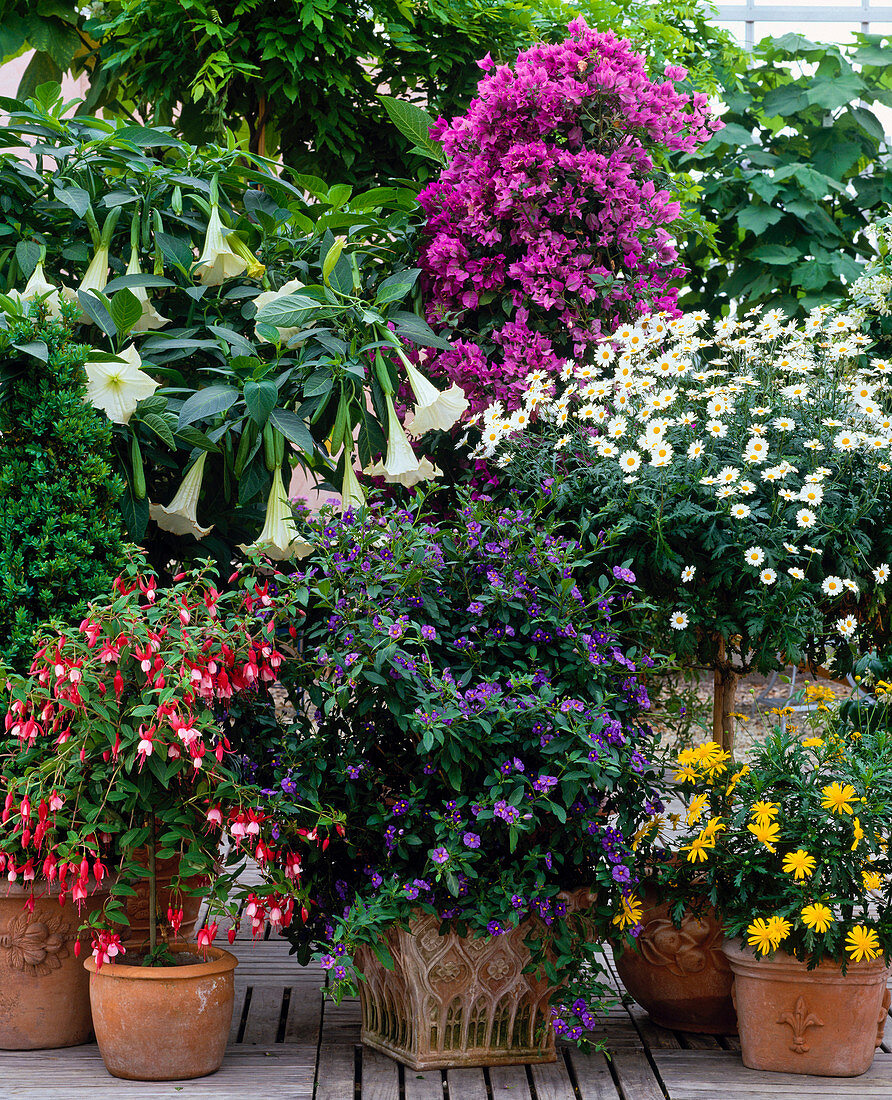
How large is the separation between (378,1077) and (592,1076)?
16.8 inches

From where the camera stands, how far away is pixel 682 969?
91.7 inches

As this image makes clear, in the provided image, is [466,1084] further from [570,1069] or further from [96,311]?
[96,311]

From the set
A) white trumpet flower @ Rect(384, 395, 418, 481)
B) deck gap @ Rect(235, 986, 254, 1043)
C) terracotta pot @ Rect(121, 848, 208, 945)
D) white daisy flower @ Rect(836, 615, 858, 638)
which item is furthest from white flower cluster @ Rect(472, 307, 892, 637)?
deck gap @ Rect(235, 986, 254, 1043)

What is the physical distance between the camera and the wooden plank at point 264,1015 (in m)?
2.34

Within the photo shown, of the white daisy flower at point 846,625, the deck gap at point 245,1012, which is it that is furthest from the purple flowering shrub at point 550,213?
the deck gap at point 245,1012

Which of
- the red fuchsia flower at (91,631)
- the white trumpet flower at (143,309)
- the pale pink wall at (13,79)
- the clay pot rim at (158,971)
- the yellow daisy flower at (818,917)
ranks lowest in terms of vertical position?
the clay pot rim at (158,971)

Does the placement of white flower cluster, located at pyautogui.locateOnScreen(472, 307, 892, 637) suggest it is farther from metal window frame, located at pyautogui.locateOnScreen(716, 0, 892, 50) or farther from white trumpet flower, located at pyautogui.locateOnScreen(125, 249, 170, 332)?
metal window frame, located at pyautogui.locateOnScreen(716, 0, 892, 50)

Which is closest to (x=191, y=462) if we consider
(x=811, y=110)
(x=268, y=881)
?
(x=268, y=881)

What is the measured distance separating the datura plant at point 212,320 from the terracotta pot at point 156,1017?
845 mm

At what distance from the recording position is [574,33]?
294cm

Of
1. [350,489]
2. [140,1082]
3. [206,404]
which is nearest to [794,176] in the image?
[350,489]

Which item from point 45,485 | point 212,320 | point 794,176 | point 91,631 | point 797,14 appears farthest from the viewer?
point 797,14

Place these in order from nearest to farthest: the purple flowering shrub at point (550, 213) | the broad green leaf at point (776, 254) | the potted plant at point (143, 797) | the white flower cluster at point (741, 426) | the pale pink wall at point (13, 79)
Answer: the potted plant at point (143, 797) < the white flower cluster at point (741, 426) < the purple flowering shrub at point (550, 213) < the broad green leaf at point (776, 254) < the pale pink wall at point (13, 79)

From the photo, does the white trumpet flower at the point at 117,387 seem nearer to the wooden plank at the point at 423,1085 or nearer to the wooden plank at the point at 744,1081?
the wooden plank at the point at 423,1085
